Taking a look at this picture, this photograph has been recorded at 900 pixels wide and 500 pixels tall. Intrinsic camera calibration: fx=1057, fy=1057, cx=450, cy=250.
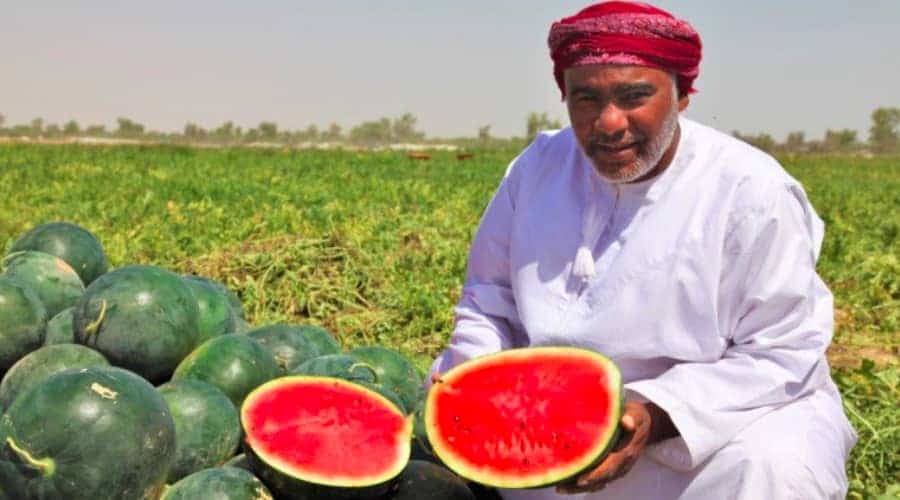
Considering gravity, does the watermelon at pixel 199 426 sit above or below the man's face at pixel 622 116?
below

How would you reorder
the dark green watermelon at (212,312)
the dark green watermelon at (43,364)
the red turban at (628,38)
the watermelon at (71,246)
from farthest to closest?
the watermelon at (71,246), the dark green watermelon at (212,312), the dark green watermelon at (43,364), the red turban at (628,38)

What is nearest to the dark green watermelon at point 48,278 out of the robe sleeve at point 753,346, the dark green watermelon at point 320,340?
the dark green watermelon at point 320,340

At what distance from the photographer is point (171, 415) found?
2.73 metres

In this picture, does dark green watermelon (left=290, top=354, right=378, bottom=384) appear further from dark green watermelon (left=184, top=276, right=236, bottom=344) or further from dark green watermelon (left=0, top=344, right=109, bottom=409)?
dark green watermelon (left=0, top=344, right=109, bottom=409)

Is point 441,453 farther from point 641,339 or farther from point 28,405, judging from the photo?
point 28,405

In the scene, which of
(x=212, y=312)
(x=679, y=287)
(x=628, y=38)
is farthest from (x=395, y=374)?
(x=628, y=38)

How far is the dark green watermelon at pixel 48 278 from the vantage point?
3539 mm

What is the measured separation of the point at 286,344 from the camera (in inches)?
139

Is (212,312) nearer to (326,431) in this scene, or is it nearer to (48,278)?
(48,278)

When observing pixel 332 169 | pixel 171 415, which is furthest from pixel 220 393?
pixel 332 169

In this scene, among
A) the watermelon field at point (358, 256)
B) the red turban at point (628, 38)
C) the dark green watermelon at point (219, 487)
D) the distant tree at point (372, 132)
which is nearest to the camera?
the dark green watermelon at point (219, 487)

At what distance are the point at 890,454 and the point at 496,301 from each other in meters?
1.97

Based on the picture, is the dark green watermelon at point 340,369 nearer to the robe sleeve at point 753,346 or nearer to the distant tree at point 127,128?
the robe sleeve at point 753,346

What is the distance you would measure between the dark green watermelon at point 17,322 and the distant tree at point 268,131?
222 ft
